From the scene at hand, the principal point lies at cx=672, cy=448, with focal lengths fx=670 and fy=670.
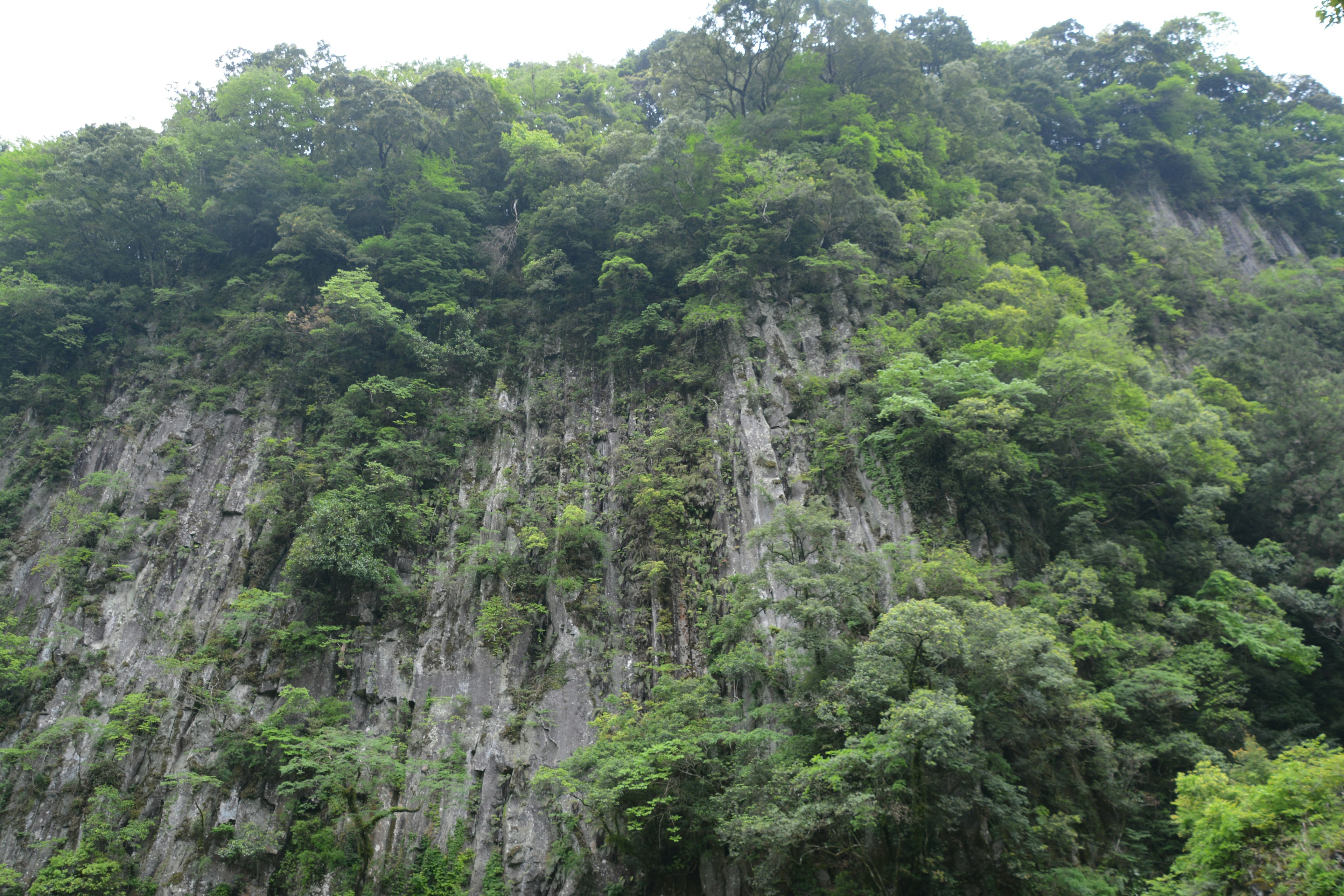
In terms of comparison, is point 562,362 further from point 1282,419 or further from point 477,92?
point 1282,419

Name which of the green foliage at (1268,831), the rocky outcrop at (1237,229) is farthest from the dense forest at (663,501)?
the rocky outcrop at (1237,229)

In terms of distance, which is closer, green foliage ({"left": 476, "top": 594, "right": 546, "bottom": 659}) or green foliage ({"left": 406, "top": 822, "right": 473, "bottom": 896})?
green foliage ({"left": 406, "top": 822, "right": 473, "bottom": 896})

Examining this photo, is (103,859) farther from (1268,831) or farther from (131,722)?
(1268,831)

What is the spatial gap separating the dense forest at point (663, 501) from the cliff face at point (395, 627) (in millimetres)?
112

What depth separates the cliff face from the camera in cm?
1367

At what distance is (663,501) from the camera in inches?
659

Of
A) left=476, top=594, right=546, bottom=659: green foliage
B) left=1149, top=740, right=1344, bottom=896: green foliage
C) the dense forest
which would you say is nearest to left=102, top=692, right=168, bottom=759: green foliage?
the dense forest

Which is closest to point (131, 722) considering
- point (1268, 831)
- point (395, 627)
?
point (395, 627)

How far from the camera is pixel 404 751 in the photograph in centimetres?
1433

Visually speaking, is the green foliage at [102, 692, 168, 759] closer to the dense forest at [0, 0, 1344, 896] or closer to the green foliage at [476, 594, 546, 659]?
the dense forest at [0, 0, 1344, 896]

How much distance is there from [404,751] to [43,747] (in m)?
7.75

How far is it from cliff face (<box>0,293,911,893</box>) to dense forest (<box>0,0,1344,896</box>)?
112mm

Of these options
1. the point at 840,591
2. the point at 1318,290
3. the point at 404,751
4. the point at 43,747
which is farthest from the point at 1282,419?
the point at 43,747

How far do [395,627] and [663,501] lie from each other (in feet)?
23.3
